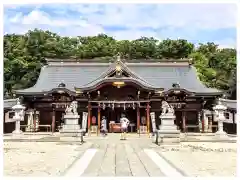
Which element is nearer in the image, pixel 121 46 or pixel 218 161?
pixel 218 161

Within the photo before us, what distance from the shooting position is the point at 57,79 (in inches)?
886

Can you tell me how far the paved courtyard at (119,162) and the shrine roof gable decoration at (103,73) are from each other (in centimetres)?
978

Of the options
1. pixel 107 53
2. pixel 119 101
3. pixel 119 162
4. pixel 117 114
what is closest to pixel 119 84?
pixel 119 101

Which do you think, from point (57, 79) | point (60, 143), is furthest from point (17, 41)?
point (60, 143)

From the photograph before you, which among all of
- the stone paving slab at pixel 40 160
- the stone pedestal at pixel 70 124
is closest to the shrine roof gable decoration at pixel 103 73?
the stone pedestal at pixel 70 124

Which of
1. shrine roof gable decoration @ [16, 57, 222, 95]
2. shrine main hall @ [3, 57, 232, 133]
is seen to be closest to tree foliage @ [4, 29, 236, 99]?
shrine roof gable decoration @ [16, 57, 222, 95]

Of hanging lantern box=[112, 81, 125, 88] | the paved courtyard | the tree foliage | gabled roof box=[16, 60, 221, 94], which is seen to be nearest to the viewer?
the paved courtyard

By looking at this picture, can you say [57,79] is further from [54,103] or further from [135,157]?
[135,157]

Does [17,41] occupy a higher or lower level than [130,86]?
higher

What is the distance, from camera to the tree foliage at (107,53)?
93.9 ft

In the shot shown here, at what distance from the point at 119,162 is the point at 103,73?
12.5 m

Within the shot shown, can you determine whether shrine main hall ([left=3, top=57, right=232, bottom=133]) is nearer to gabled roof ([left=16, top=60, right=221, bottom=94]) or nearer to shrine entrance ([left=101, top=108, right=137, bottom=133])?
shrine entrance ([left=101, top=108, right=137, bottom=133])

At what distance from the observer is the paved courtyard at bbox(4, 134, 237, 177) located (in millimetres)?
7141

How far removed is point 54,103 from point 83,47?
18276 millimetres
